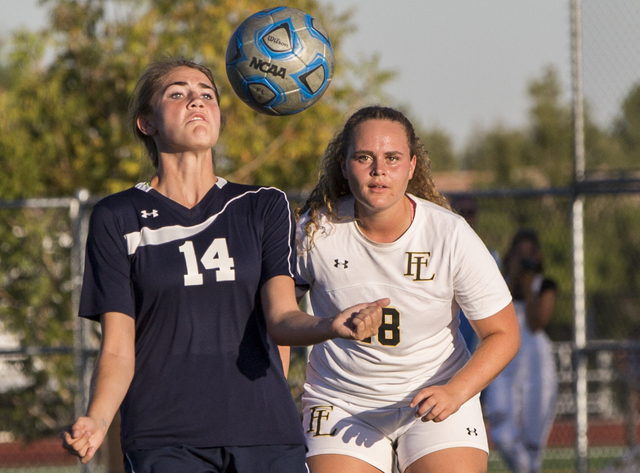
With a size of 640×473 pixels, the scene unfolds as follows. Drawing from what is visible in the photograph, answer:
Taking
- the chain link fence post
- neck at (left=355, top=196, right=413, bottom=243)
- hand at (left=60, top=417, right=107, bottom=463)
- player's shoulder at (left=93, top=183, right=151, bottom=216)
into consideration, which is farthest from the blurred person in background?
hand at (left=60, top=417, right=107, bottom=463)

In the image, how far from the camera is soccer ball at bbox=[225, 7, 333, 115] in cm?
405

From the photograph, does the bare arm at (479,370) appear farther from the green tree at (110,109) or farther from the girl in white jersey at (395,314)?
the green tree at (110,109)

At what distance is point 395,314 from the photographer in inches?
143

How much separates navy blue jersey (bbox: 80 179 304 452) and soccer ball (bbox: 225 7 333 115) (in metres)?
1.21

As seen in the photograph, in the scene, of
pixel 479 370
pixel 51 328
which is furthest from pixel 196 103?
pixel 51 328

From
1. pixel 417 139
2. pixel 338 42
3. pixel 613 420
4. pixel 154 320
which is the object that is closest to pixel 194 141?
pixel 154 320

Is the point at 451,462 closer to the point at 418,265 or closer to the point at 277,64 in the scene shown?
the point at 418,265

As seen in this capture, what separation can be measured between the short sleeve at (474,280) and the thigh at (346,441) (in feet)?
1.94

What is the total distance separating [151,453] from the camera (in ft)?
9.02

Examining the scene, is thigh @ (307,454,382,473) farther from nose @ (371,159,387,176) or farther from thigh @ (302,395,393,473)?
nose @ (371,159,387,176)

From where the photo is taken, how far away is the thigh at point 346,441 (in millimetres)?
3561

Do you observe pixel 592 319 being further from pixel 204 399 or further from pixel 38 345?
pixel 204 399

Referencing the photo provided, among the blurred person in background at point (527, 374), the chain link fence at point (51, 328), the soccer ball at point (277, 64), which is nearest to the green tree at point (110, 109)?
the chain link fence at point (51, 328)

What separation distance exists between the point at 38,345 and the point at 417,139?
493cm
